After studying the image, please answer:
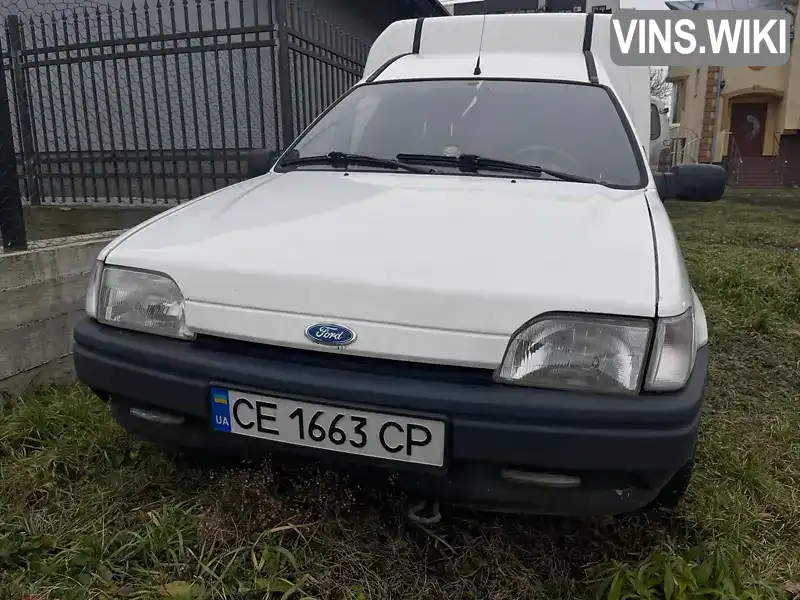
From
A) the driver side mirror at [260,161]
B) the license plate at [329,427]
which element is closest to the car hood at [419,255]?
the license plate at [329,427]

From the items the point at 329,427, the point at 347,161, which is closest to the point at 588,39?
the point at 347,161

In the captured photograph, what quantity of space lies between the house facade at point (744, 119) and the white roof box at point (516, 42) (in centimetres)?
2272

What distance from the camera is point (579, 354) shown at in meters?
1.51

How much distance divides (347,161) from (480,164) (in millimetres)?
559

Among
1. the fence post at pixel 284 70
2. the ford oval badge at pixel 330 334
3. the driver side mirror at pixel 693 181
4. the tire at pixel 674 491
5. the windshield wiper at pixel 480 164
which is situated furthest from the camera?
the fence post at pixel 284 70

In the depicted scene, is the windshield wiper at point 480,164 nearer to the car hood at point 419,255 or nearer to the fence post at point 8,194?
the car hood at point 419,255

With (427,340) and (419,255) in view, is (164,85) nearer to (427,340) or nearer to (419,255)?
(419,255)

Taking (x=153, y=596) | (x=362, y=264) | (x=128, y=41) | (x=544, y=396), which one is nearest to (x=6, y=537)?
(x=153, y=596)

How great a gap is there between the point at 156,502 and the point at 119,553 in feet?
0.89

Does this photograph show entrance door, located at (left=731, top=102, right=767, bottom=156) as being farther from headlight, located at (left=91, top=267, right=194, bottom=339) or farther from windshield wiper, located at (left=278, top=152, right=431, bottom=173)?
headlight, located at (left=91, top=267, right=194, bottom=339)

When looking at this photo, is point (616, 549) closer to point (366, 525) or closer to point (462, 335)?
point (366, 525)

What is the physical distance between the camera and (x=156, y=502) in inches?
81.6

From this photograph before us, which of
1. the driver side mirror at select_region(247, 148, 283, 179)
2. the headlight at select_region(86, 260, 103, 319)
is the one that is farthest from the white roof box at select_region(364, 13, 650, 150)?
the headlight at select_region(86, 260, 103, 319)

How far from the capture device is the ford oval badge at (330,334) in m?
1.58
